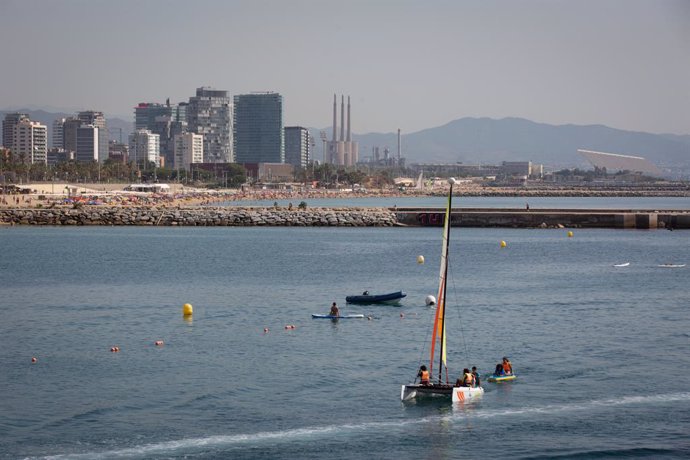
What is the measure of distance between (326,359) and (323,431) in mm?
10190

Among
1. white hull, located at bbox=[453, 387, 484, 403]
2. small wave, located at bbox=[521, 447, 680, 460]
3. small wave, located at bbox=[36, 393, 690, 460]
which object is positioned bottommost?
small wave, located at bbox=[521, 447, 680, 460]

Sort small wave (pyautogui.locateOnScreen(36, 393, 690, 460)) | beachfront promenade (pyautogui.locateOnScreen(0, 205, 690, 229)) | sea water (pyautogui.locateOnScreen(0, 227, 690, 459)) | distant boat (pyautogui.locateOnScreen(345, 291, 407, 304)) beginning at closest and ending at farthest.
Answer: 1. small wave (pyautogui.locateOnScreen(36, 393, 690, 460))
2. sea water (pyautogui.locateOnScreen(0, 227, 690, 459))
3. distant boat (pyautogui.locateOnScreen(345, 291, 407, 304))
4. beachfront promenade (pyautogui.locateOnScreen(0, 205, 690, 229))

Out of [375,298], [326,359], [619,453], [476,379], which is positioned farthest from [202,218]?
[619,453]

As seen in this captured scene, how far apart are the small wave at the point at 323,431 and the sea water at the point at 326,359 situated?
9 centimetres

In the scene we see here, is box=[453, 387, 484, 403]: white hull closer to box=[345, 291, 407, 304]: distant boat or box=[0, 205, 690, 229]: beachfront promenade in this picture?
box=[345, 291, 407, 304]: distant boat

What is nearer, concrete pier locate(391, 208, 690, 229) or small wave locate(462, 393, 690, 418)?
small wave locate(462, 393, 690, 418)

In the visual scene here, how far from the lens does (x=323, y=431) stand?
29.8 metres

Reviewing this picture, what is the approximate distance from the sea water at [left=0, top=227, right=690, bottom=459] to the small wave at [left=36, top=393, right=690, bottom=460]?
9cm

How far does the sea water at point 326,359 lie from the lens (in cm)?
2916

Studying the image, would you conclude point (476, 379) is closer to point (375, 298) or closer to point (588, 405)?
point (588, 405)

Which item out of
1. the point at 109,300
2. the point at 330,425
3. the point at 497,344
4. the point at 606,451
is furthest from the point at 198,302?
the point at 606,451

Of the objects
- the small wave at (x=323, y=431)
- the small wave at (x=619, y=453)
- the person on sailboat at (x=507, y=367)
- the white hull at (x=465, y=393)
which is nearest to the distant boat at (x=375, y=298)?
the person on sailboat at (x=507, y=367)

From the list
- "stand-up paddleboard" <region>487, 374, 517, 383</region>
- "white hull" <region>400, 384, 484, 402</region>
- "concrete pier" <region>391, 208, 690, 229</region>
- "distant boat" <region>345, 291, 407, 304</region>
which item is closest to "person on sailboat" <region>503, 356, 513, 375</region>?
"stand-up paddleboard" <region>487, 374, 517, 383</region>

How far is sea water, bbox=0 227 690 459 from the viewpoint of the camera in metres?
29.2
